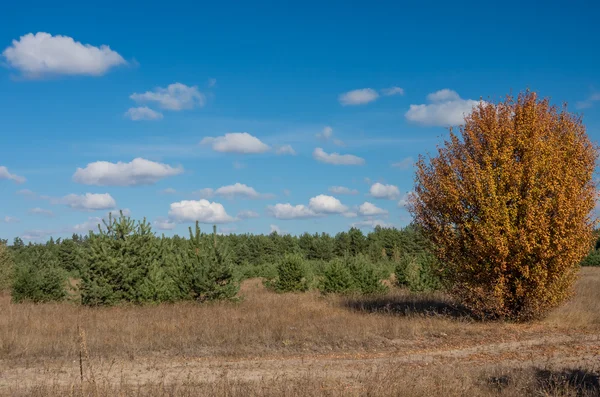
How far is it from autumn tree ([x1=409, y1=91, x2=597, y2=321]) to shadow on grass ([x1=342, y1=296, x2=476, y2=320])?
3.19 feet

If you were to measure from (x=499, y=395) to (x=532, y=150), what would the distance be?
976cm

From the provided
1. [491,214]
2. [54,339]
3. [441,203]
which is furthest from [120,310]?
[491,214]

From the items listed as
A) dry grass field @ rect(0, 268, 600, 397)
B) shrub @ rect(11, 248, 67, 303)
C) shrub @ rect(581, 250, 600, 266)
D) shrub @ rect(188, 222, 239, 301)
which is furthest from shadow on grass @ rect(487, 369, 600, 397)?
shrub @ rect(581, 250, 600, 266)

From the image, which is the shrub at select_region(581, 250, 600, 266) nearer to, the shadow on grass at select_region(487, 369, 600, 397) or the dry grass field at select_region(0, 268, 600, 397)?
the dry grass field at select_region(0, 268, 600, 397)

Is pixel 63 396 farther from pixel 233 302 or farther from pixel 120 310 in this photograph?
pixel 233 302

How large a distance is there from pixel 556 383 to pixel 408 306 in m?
11.2

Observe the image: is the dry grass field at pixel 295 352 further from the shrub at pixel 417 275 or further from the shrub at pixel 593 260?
the shrub at pixel 593 260

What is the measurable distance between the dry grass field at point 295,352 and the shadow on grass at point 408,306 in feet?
0.52

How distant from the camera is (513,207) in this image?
15.3 metres

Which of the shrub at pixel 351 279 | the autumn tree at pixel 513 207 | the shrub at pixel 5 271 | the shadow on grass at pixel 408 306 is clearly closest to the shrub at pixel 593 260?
the shrub at pixel 351 279

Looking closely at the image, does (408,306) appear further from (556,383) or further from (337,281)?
(556,383)

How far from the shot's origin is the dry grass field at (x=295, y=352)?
26.9 feet

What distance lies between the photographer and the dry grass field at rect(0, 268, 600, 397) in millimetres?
8188

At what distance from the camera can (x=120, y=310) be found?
19094 millimetres
